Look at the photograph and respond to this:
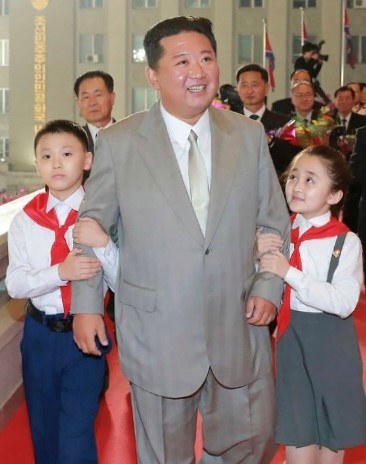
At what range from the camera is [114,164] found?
7.25 ft

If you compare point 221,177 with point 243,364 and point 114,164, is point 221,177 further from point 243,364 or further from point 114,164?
point 243,364

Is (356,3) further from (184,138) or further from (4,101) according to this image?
(184,138)

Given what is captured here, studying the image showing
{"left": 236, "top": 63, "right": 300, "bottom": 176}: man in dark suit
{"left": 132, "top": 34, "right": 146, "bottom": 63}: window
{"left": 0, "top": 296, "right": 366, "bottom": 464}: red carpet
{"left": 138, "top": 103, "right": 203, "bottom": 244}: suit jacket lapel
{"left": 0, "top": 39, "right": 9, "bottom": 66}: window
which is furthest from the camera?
{"left": 0, "top": 39, "right": 9, "bottom": 66}: window

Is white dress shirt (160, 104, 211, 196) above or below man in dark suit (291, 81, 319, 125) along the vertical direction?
below

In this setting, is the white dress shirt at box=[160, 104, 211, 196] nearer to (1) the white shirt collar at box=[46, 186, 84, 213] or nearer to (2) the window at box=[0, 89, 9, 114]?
(1) the white shirt collar at box=[46, 186, 84, 213]

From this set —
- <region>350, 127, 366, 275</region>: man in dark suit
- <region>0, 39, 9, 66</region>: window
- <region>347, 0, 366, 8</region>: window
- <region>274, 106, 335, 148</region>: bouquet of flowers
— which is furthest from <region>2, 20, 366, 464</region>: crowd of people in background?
<region>0, 39, 9, 66</region>: window

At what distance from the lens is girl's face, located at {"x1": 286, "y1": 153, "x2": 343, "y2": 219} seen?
2.44 metres

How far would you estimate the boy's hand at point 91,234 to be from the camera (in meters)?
2.21

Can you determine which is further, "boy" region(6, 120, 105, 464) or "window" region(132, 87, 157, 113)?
"window" region(132, 87, 157, 113)

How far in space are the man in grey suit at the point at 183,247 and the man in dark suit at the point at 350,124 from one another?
12.7ft

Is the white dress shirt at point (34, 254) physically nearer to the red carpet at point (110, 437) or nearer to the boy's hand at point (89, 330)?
the boy's hand at point (89, 330)

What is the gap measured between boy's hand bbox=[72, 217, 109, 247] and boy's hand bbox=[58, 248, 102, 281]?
0.15 ft

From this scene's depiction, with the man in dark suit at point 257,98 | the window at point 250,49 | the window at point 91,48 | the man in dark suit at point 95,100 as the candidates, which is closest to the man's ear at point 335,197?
the man in dark suit at point 95,100

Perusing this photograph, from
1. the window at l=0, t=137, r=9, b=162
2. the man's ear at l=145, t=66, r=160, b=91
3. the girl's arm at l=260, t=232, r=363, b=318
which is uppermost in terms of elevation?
the window at l=0, t=137, r=9, b=162
